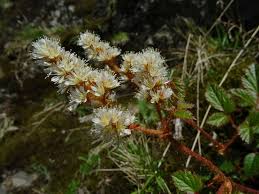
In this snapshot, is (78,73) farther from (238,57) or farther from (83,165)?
(238,57)

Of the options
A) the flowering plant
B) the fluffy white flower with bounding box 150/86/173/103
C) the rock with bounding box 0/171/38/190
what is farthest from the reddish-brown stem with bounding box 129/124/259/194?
the rock with bounding box 0/171/38/190

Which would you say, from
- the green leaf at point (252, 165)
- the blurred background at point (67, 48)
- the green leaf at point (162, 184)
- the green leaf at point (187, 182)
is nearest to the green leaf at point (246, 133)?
the green leaf at point (252, 165)

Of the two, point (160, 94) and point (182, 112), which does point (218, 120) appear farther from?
point (160, 94)

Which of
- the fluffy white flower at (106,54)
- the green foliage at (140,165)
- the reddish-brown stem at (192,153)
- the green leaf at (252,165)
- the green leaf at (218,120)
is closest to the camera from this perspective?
the reddish-brown stem at (192,153)

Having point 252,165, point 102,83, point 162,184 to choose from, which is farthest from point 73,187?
point 102,83

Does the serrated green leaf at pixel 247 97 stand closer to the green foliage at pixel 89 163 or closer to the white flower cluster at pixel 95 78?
the white flower cluster at pixel 95 78

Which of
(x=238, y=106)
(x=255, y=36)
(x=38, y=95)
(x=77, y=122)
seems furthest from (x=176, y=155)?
(x=38, y=95)
